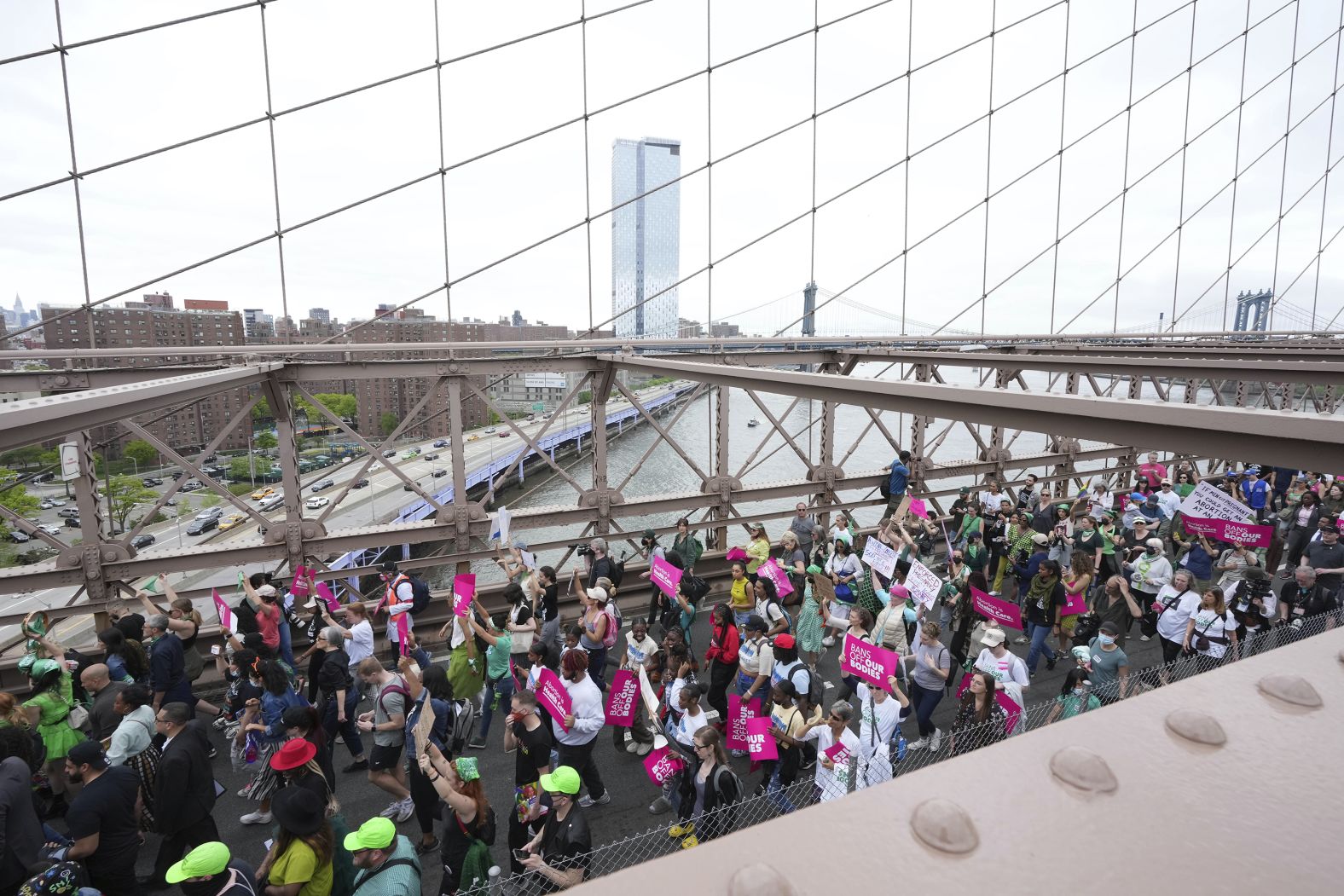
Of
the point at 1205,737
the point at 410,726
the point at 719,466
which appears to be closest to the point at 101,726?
the point at 410,726

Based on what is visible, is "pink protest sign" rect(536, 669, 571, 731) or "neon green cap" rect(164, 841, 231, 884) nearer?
"neon green cap" rect(164, 841, 231, 884)

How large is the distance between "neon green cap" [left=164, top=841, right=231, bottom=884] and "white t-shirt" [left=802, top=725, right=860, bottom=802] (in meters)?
3.50

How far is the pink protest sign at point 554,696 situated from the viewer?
206 inches

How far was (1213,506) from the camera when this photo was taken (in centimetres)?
788

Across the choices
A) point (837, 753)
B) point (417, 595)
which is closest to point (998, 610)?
point (837, 753)

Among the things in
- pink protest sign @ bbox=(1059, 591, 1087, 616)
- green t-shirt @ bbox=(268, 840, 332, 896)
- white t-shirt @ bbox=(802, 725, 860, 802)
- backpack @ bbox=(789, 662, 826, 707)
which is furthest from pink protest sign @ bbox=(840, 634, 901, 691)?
green t-shirt @ bbox=(268, 840, 332, 896)

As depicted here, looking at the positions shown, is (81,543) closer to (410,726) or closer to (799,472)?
(410,726)

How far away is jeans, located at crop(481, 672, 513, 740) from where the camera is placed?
6461 mm

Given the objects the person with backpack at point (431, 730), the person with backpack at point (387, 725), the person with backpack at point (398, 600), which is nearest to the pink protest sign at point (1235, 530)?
the person with backpack at point (431, 730)

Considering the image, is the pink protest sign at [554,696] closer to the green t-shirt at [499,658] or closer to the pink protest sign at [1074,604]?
the green t-shirt at [499,658]

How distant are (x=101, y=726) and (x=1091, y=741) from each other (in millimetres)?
6491

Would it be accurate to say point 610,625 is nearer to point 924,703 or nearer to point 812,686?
point 812,686

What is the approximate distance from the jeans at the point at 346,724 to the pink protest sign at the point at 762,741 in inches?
138

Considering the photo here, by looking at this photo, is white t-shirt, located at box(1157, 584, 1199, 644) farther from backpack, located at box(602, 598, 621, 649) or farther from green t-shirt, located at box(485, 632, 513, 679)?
green t-shirt, located at box(485, 632, 513, 679)
